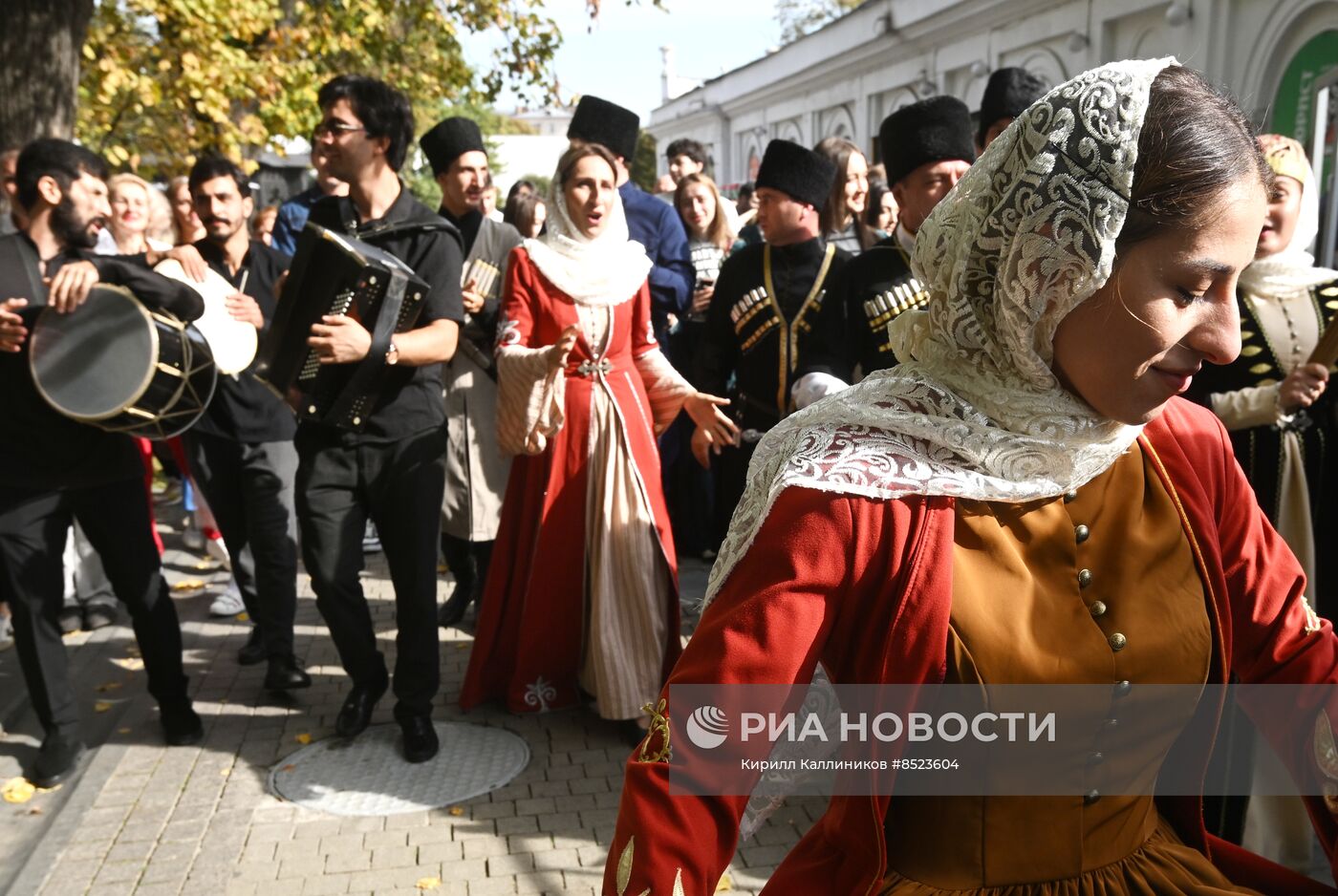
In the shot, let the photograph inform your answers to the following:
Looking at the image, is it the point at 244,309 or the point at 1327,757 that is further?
the point at 244,309

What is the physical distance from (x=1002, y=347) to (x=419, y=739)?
3.38 meters

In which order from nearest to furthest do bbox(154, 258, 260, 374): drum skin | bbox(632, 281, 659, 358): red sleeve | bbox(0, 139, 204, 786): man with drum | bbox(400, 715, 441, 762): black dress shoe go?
bbox(0, 139, 204, 786): man with drum
bbox(400, 715, 441, 762): black dress shoe
bbox(154, 258, 260, 374): drum skin
bbox(632, 281, 659, 358): red sleeve

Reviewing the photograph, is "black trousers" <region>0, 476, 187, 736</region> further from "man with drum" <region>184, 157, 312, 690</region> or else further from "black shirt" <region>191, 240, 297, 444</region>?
"black shirt" <region>191, 240, 297, 444</region>

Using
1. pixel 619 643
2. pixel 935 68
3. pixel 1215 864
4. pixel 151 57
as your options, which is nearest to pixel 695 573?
pixel 619 643

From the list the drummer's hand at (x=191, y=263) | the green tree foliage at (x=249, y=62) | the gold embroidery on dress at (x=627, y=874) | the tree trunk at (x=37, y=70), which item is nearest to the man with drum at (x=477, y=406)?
the drummer's hand at (x=191, y=263)

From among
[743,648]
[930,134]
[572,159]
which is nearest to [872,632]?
[743,648]

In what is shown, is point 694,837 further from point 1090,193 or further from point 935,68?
point 935,68

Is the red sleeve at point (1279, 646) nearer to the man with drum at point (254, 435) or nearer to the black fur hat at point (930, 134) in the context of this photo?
the black fur hat at point (930, 134)

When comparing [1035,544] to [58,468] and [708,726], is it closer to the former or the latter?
[708,726]

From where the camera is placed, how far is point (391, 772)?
4.32 metres

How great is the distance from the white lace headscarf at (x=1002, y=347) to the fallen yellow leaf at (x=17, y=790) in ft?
12.5

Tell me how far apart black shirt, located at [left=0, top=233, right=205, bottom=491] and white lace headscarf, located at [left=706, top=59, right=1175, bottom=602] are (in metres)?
3.33

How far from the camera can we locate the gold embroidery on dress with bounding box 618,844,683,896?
→ 1406 mm

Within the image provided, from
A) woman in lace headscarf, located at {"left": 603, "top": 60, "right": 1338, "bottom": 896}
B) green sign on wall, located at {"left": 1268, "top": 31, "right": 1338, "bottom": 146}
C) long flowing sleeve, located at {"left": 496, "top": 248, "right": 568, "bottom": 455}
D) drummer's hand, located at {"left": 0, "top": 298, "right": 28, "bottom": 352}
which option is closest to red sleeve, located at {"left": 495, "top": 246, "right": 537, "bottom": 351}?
long flowing sleeve, located at {"left": 496, "top": 248, "right": 568, "bottom": 455}
